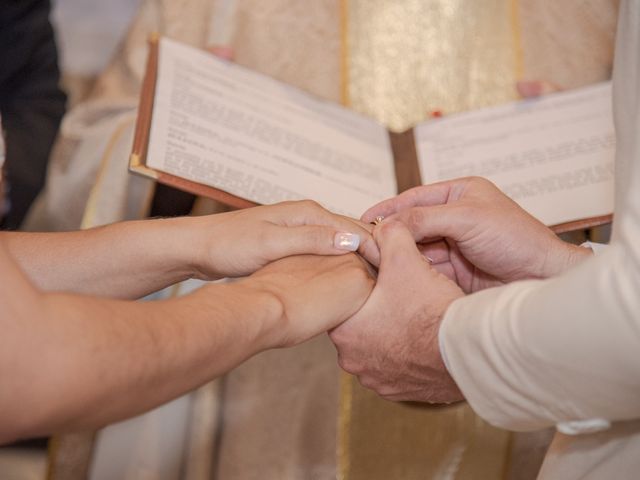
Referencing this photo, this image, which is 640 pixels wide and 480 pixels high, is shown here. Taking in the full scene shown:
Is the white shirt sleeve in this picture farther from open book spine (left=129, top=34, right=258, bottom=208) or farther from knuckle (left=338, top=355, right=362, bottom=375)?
open book spine (left=129, top=34, right=258, bottom=208)

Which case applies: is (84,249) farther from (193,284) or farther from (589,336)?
(589,336)

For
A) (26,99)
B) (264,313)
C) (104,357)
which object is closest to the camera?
(104,357)

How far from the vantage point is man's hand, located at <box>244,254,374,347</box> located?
38.0 inches

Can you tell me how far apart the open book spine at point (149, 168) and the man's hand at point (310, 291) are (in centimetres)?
17

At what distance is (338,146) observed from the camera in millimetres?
1419

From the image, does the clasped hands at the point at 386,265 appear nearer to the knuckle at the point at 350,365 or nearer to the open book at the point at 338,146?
the knuckle at the point at 350,365

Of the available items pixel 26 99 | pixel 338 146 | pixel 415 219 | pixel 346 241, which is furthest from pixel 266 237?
pixel 26 99

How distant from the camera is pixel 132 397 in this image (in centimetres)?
73

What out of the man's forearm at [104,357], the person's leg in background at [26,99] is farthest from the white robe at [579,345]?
the person's leg in background at [26,99]

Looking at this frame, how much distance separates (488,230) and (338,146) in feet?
1.29

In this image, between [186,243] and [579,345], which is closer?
[579,345]

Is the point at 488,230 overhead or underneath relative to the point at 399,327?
overhead

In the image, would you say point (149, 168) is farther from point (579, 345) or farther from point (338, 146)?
point (579, 345)

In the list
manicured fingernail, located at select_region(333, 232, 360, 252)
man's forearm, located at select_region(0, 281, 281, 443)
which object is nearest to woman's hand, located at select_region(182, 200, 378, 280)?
manicured fingernail, located at select_region(333, 232, 360, 252)
